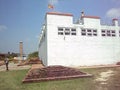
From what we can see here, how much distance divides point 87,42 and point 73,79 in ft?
29.2

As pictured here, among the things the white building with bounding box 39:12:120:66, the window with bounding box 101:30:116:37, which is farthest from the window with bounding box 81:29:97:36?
the window with bounding box 101:30:116:37

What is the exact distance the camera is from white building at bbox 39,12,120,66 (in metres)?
16.3

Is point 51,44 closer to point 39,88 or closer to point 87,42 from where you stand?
point 87,42

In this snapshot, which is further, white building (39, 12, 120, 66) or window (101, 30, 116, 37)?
window (101, 30, 116, 37)

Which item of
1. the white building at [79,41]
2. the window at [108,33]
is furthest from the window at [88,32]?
the window at [108,33]

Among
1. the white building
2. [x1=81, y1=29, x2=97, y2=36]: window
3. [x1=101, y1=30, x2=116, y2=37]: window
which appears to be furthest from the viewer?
[x1=101, y1=30, x2=116, y2=37]: window

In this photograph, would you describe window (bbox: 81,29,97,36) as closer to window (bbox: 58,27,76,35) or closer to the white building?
the white building

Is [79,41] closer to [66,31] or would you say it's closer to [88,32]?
[88,32]

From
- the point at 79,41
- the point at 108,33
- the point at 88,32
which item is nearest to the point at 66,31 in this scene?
the point at 79,41

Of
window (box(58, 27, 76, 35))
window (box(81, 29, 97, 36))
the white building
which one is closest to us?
the white building

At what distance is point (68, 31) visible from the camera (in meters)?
17.1

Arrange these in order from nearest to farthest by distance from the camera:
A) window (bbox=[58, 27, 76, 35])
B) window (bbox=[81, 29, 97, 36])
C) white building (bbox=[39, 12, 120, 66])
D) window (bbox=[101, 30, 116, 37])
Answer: white building (bbox=[39, 12, 120, 66])
window (bbox=[58, 27, 76, 35])
window (bbox=[81, 29, 97, 36])
window (bbox=[101, 30, 116, 37])

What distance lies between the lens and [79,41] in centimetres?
1734

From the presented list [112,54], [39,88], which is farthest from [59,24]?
[39,88]
